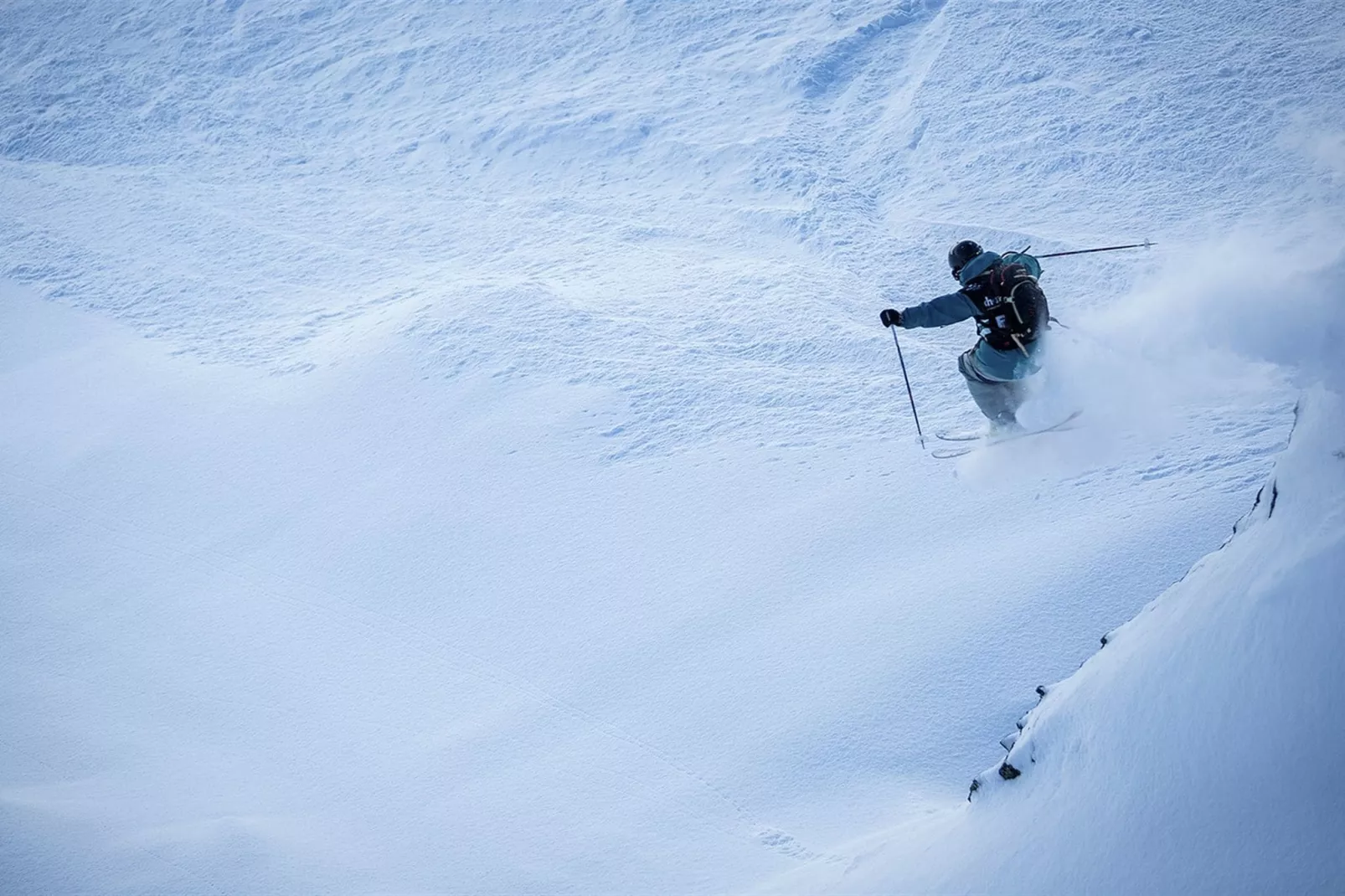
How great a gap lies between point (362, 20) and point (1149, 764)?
94.5ft

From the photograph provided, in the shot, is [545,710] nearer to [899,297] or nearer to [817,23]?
[899,297]

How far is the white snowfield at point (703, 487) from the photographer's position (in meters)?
5.00

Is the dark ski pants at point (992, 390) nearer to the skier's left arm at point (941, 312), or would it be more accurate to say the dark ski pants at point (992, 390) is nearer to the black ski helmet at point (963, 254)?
the skier's left arm at point (941, 312)

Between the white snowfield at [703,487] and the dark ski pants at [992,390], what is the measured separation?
287mm

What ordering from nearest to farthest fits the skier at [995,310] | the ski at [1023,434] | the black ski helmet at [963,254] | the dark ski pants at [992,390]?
the skier at [995,310] → the black ski helmet at [963,254] → the dark ski pants at [992,390] → the ski at [1023,434]

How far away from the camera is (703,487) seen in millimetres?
11391

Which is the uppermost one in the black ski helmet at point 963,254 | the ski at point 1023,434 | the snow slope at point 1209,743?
the black ski helmet at point 963,254

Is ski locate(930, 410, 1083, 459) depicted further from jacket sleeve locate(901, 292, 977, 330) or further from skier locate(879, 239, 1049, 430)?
jacket sleeve locate(901, 292, 977, 330)

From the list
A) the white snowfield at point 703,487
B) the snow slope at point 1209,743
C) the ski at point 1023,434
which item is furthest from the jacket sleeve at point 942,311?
the snow slope at point 1209,743

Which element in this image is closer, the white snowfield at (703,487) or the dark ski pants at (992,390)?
the white snowfield at (703,487)

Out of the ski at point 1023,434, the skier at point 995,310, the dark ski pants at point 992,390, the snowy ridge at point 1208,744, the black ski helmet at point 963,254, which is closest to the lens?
the snowy ridge at point 1208,744

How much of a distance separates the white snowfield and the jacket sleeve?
149cm

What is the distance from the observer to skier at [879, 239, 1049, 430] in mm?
7188

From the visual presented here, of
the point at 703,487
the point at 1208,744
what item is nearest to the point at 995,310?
the point at 1208,744
